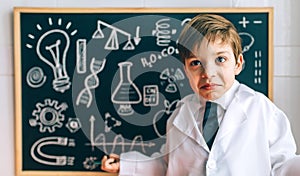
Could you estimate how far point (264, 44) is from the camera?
1.34m

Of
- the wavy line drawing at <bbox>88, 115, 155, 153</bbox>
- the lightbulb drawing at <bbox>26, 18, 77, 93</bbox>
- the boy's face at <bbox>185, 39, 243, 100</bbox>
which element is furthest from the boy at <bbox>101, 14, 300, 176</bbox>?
the lightbulb drawing at <bbox>26, 18, 77, 93</bbox>

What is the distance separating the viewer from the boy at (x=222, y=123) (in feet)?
3.42

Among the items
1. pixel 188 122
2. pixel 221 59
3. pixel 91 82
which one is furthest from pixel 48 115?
pixel 221 59

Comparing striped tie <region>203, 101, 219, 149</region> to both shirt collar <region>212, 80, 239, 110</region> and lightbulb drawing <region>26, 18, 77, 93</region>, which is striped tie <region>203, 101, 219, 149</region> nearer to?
shirt collar <region>212, 80, 239, 110</region>

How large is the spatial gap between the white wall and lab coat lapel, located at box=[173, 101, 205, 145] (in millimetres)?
344

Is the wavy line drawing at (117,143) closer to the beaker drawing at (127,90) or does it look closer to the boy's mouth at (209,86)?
the beaker drawing at (127,90)

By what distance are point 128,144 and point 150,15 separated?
0.35 meters

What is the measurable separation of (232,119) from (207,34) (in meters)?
0.19

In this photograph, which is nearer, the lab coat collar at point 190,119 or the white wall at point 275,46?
the lab coat collar at point 190,119

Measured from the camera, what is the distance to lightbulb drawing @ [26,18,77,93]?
53.6 inches

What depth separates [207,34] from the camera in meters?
1.05

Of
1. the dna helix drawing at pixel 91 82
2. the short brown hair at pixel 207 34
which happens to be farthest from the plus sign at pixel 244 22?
the dna helix drawing at pixel 91 82

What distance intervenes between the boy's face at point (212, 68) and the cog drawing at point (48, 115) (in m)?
0.46

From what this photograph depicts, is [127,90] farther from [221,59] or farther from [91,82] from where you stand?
[221,59]
